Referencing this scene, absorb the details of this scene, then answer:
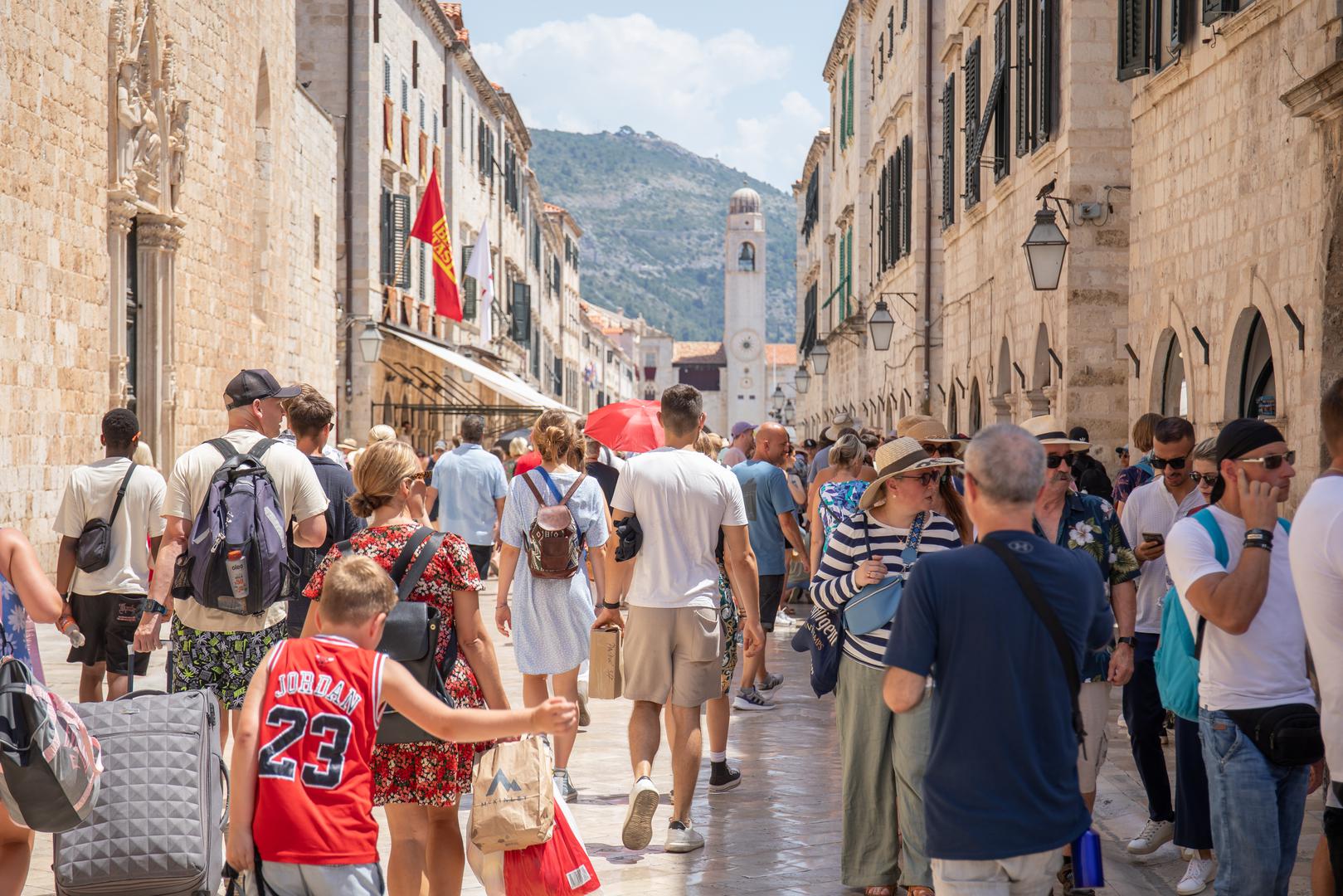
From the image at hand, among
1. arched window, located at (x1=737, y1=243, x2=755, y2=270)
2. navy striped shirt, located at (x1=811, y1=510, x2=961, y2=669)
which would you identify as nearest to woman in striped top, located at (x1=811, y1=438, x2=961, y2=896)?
navy striped shirt, located at (x1=811, y1=510, x2=961, y2=669)

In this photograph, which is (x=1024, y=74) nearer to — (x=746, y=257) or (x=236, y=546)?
(x=236, y=546)

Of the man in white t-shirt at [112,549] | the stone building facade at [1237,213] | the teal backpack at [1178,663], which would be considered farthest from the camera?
the stone building facade at [1237,213]

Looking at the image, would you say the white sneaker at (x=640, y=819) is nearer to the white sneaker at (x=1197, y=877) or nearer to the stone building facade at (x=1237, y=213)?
the white sneaker at (x=1197, y=877)

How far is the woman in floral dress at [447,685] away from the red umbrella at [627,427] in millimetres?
6813

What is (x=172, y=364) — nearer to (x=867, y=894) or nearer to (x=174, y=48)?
(x=174, y=48)

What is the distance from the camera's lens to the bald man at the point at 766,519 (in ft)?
33.0

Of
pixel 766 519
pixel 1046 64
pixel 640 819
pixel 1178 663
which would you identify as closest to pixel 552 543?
pixel 640 819

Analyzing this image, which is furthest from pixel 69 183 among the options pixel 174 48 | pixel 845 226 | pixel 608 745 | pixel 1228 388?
pixel 845 226

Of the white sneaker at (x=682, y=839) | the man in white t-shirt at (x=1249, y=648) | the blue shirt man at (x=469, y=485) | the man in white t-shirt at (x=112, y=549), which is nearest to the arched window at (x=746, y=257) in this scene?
the blue shirt man at (x=469, y=485)

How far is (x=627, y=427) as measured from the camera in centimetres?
1229

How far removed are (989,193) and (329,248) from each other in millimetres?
11828

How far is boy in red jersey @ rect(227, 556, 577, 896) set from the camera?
3.74m

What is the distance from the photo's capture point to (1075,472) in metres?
11.8

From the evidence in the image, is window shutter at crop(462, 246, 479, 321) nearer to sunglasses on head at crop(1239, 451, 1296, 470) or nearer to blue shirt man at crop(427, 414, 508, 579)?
blue shirt man at crop(427, 414, 508, 579)
